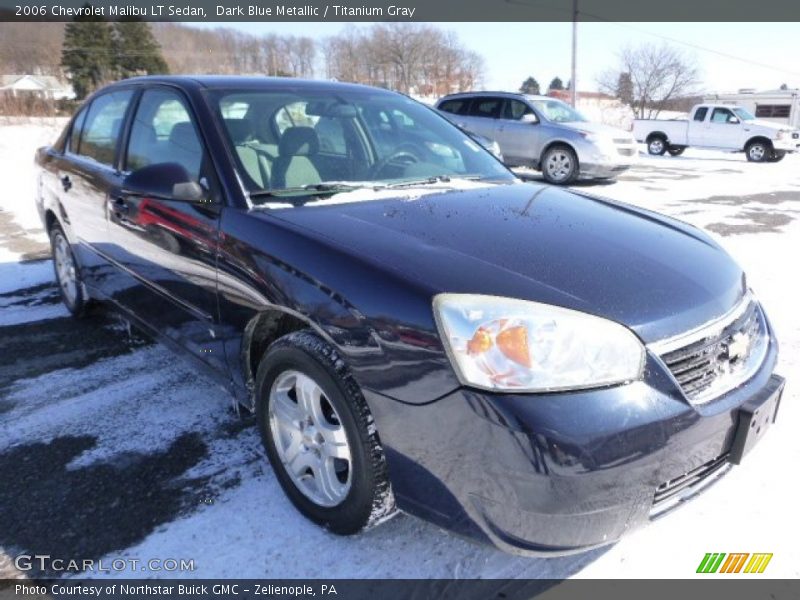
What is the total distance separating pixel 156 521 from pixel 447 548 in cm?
110

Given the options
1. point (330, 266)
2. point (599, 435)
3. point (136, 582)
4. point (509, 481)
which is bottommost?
point (136, 582)

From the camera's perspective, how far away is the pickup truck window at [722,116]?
1937cm

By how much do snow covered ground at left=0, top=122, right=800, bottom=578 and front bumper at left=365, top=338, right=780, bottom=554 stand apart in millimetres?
319

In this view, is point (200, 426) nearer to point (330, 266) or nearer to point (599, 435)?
point (330, 266)

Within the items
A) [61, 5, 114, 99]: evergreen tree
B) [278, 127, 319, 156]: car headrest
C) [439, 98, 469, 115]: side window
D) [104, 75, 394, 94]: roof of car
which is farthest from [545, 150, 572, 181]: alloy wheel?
[61, 5, 114, 99]: evergreen tree

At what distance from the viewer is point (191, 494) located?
2.41m

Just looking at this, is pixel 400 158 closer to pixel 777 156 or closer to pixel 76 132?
pixel 76 132

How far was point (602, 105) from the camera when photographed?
57.6m

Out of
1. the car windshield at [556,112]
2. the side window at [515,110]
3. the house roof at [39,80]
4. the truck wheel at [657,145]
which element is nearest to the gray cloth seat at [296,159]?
the car windshield at [556,112]

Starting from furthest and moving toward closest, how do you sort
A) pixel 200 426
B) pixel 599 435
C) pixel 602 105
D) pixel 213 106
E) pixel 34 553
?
pixel 602 105, pixel 200 426, pixel 213 106, pixel 34 553, pixel 599 435

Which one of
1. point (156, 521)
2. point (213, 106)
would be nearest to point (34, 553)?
point (156, 521)

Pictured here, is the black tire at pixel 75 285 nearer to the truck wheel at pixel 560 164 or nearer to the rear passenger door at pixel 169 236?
the rear passenger door at pixel 169 236

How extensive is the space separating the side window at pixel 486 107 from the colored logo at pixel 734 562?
11530 millimetres

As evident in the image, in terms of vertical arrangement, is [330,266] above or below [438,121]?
below
